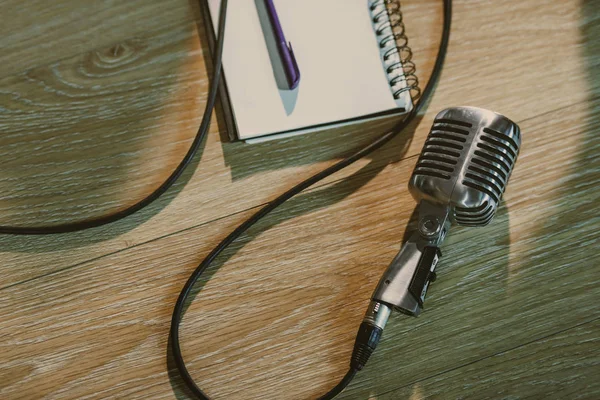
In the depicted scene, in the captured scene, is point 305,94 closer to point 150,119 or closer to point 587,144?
point 150,119

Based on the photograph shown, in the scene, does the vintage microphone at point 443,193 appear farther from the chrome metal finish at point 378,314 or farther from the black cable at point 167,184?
the black cable at point 167,184

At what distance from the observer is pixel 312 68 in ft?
2.19

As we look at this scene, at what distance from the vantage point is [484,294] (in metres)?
0.64

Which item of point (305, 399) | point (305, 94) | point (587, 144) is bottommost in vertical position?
point (305, 399)

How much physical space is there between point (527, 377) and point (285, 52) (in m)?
0.41

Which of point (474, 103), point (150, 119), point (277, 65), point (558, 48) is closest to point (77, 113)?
point (150, 119)

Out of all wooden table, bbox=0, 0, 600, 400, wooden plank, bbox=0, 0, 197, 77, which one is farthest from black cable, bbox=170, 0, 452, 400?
wooden plank, bbox=0, 0, 197, 77

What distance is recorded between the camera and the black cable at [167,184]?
621 mm

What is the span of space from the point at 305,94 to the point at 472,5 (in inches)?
9.0

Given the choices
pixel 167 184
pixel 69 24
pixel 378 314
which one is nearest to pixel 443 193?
pixel 378 314

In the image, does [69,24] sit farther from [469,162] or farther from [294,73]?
[469,162]

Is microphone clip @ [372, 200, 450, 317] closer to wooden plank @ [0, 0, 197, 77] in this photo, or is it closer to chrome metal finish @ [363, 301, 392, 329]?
chrome metal finish @ [363, 301, 392, 329]

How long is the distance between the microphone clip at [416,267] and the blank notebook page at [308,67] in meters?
0.14

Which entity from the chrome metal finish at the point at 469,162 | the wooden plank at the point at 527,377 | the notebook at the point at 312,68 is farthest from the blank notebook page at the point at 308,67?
the wooden plank at the point at 527,377
